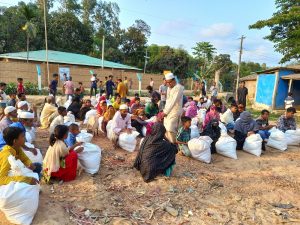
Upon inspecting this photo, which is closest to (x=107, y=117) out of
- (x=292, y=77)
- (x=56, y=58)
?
(x=292, y=77)

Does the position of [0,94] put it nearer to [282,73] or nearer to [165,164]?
[165,164]

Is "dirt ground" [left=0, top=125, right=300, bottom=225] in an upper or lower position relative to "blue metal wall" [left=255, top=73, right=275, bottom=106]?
lower

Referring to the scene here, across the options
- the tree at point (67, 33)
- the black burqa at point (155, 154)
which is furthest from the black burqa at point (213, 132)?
the tree at point (67, 33)

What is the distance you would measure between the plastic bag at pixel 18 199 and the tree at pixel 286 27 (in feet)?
53.9

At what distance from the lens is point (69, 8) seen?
3925cm

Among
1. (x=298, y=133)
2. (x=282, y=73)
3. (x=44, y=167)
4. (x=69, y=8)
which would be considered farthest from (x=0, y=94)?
(x=69, y=8)

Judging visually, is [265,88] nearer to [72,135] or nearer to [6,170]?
[72,135]

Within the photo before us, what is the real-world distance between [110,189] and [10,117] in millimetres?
2199

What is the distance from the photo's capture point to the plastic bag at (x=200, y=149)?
5.55 meters

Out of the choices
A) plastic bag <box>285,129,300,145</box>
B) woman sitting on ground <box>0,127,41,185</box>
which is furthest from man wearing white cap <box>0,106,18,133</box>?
plastic bag <box>285,129,300,145</box>

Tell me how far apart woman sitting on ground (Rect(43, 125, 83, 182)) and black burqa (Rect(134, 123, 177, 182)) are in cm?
106

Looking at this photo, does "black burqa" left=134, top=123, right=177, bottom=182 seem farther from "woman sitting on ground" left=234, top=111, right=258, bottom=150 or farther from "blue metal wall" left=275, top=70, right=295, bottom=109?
"blue metal wall" left=275, top=70, right=295, bottom=109

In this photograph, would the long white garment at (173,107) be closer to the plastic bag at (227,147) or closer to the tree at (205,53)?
the plastic bag at (227,147)

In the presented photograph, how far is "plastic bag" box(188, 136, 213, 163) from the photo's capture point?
555 cm
